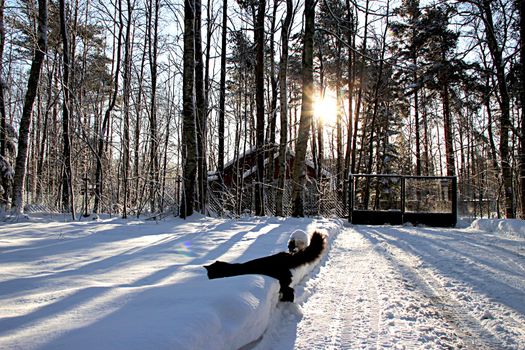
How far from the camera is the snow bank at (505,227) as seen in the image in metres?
6.92

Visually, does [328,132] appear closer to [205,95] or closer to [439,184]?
[439,184]

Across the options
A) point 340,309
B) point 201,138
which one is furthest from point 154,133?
point 340,309

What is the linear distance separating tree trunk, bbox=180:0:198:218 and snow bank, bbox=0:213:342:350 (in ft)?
12.1

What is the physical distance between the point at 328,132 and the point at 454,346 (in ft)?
95.4

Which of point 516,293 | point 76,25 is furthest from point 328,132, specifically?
point 516,293

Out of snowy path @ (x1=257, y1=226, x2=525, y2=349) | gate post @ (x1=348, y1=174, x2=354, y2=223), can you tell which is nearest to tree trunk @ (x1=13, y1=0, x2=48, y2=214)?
snowy path @ (x1=257, y1=226, x2=525, y2=349)

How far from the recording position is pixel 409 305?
2.89 metres

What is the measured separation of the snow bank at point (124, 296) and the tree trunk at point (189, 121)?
3.69 m

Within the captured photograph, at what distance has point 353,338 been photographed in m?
2.24

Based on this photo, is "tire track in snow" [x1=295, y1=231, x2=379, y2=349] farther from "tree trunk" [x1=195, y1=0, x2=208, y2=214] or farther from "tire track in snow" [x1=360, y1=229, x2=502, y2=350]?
"tree trunk" [x1=195, y1=0, x2=208, y2=214]

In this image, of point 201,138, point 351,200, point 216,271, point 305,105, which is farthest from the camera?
point 351,200

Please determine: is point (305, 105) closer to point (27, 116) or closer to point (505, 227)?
point (505, 227)

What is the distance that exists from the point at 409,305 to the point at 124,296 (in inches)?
88.0

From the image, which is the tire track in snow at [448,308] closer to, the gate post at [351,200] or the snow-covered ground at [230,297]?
the snow-covered ground at [230,297]
